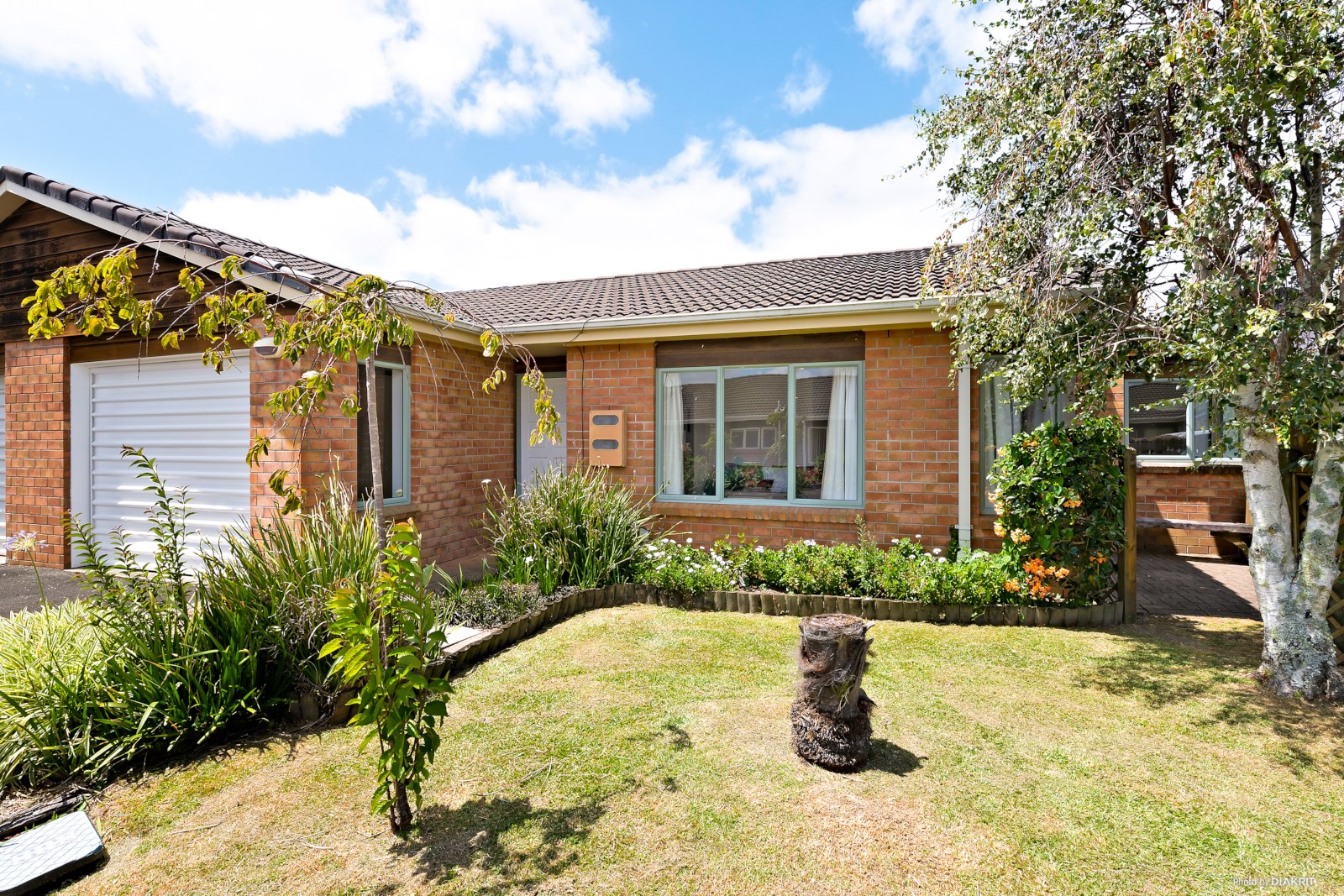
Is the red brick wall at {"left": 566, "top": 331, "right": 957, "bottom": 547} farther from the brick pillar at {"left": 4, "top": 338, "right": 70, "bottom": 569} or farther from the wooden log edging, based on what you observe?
the brick pillar at {"left": 4, "top": 338, "right": 70, "bottom": 569}

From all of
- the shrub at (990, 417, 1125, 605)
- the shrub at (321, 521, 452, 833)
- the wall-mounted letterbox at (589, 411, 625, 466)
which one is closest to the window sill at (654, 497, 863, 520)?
the wall-mounted letterbox at (589, 411, 625, 466)

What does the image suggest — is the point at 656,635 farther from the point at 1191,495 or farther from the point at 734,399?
the point at 1191,495

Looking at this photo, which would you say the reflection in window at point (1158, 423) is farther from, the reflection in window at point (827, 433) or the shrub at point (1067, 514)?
the reflection in window at point (827, 433)

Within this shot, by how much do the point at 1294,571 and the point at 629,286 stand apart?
34.3 feet

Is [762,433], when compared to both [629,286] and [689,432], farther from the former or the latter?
[629,286]

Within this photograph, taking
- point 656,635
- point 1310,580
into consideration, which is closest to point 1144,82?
point 1310,580

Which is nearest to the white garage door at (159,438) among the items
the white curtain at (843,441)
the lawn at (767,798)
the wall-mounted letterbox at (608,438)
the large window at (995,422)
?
the wall-mounted letterbox at (608,438)

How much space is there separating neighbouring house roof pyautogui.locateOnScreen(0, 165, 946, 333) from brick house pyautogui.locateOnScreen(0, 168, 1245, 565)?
0.05 m

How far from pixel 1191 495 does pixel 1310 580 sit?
6.19m

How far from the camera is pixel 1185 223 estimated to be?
3.90 metres

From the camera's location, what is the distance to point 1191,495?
9617 mm

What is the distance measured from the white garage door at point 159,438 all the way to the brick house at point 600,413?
1.0 inches

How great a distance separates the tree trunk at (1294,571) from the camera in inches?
172

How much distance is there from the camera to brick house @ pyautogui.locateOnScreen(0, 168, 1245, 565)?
7.17 m
